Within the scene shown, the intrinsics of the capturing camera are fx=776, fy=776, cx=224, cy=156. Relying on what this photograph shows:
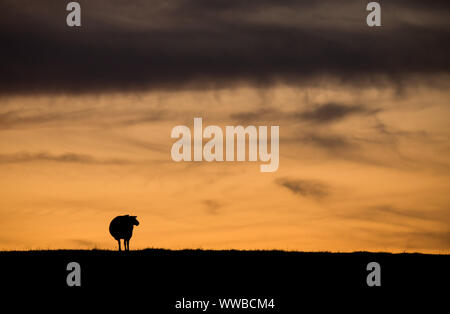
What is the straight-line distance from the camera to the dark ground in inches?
1203

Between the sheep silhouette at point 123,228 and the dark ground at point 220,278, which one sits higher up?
the sheep silhouette at point 123,228

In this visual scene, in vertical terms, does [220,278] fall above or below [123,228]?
below

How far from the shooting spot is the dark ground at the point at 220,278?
100 ft

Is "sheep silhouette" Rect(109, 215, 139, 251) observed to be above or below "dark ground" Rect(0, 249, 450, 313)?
above

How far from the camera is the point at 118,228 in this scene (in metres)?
43.8

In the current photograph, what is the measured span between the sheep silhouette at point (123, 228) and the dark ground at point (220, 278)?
17.1 feet

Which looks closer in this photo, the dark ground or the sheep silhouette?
the dark ground

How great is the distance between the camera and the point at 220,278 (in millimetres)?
33562

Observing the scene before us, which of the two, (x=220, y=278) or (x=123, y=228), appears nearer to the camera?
(x=220, y=278)

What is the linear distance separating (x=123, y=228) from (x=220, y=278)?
38.4 ft

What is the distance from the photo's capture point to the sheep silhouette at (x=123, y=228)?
43.8m

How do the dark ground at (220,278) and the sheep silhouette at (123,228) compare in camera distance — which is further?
the sheep silhouette at (123,228)

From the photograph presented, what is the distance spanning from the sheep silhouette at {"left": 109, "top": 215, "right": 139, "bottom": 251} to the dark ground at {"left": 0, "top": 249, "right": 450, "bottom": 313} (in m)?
5.20
